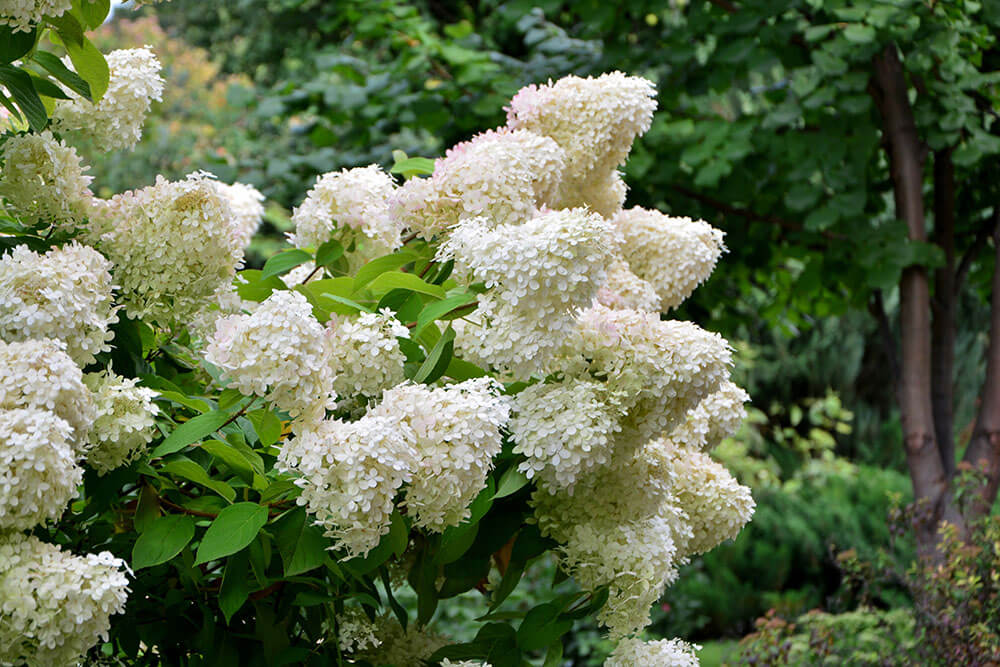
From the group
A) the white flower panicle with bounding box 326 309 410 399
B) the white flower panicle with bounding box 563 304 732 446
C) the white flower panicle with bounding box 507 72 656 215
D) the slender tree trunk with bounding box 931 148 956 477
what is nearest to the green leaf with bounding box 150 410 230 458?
the white flower panicle with bounding box 326 309 410 399

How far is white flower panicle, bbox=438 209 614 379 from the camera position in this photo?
0.89 meters

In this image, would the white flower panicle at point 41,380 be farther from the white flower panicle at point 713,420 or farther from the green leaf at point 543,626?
the white flower panicle at point 713,420

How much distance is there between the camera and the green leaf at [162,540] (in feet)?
2.87

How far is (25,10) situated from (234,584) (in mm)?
509

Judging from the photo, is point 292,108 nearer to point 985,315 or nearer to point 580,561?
point 580,561

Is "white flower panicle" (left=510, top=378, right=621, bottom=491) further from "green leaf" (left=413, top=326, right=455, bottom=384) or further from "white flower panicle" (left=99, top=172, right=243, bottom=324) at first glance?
"white flower panicle" (left=99, top=172, right=243, bottom=324)

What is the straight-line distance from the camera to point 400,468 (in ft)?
2.68

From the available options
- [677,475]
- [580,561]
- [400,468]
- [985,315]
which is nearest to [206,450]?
[400,468]

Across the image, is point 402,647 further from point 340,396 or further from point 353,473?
point 353,473

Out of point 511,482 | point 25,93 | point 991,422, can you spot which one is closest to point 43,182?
point 25,93

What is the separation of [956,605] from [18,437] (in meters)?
2.26

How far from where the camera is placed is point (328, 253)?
1109mm

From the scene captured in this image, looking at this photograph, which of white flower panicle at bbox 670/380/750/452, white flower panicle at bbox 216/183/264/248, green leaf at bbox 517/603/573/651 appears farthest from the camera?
white flower panicle at bbox 216/183/264/248

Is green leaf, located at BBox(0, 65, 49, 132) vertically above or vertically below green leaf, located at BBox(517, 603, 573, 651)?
above
